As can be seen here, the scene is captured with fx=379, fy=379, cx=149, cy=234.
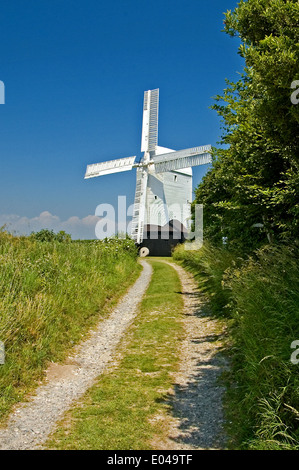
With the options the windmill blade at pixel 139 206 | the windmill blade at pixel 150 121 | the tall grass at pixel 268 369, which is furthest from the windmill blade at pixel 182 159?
the tall grass at pixel 268 369

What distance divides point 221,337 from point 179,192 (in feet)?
122

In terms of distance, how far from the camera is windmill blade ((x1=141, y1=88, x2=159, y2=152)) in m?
38.5

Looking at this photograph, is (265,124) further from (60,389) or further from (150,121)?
(150,121)

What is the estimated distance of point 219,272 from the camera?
1415cm

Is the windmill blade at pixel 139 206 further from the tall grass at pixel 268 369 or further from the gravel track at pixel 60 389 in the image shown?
the tall grass at pixel 268 369

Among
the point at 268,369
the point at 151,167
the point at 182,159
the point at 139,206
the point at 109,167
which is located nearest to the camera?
the point at 268,369

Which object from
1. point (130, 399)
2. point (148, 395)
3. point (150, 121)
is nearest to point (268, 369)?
point (148, 395)

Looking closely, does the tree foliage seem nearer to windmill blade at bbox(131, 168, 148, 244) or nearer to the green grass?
the green grass

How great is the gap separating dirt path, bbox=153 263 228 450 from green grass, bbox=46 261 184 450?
193 millimetres

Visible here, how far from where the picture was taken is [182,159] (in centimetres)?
3806

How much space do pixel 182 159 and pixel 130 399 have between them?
33.8 metres

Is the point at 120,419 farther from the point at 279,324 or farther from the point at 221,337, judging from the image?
the point at 221,337

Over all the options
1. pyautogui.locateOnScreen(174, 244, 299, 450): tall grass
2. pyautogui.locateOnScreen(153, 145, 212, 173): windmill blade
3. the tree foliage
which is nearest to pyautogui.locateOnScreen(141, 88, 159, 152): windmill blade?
pyautogui.locateOnScreen(153, 145, 212, 173): windmill blade
